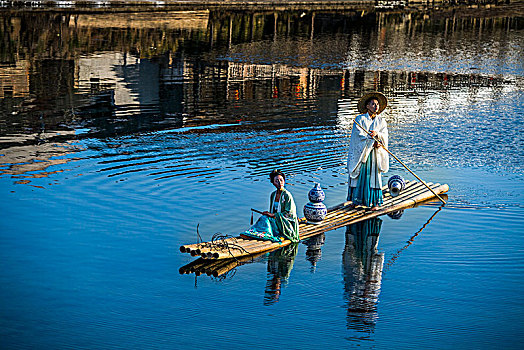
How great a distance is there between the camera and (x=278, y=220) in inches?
416

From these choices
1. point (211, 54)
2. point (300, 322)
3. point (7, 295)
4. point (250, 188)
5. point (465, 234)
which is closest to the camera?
point (300, 322)

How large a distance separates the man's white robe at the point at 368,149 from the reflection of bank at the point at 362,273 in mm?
879

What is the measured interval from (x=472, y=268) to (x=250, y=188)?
16.3ft

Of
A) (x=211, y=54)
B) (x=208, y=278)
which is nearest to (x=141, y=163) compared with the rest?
(x=208, y=278)

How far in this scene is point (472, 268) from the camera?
10.1 meters

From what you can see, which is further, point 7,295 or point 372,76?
point 372,76

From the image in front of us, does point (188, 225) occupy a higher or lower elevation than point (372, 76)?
lower

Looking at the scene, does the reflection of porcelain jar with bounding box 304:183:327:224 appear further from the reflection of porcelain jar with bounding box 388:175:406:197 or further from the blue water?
the reflection of porcelain jar with bounding box 388:175:406:197

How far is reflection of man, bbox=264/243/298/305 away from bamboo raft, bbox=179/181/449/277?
5.1 inches

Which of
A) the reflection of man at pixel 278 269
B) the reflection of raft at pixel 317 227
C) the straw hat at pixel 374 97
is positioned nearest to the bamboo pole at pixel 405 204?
the reflection of raft at pixel 317 227

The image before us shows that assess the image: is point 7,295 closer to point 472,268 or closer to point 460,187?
point 472,268

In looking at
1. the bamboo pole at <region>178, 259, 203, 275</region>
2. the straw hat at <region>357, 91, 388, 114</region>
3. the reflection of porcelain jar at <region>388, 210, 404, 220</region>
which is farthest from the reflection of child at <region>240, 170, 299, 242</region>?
the reflection of porcelain jar at <region>388, 210, 404, 220</region>

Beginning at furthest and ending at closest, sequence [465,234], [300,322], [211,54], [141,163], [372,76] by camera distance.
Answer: [211,54] → [372,76] → [141,163] → [465,234] → [300,322]

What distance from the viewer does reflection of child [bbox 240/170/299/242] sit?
34.3ft
